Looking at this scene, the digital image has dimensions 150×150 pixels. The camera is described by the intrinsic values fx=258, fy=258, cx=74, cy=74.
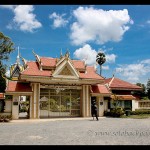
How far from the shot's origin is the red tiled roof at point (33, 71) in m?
23.5

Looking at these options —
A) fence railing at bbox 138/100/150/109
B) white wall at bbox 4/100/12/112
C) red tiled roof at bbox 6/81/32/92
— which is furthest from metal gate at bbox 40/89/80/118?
fence railing at bbox 138/100/150/109

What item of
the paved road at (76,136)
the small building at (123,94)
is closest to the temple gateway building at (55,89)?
the small building at (123,94)

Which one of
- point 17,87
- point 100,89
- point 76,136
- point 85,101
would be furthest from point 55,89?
Answer: point 76,136

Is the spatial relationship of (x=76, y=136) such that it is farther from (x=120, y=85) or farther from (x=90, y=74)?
(x=120, y=85)

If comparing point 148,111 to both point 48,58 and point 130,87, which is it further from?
point 48,58

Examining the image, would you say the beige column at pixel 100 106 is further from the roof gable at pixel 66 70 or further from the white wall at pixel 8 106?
the white wall at pixel 8 106

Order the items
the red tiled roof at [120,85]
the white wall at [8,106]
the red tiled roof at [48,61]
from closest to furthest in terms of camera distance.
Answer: the white wall at [8,106] → the red tiled roof at [48,61] → the red tiled roof at [120,85]

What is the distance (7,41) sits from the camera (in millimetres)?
35219

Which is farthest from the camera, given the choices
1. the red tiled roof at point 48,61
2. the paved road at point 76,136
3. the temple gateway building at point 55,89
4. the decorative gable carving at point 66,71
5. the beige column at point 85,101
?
the beige column at point 85,101

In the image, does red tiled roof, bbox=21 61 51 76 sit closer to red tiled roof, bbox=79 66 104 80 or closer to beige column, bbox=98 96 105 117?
red tiled roof, bbox=79 66 104 80

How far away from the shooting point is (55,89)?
81.1 ft

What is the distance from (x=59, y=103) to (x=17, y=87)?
431 cm

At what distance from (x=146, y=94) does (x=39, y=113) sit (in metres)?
26.4
